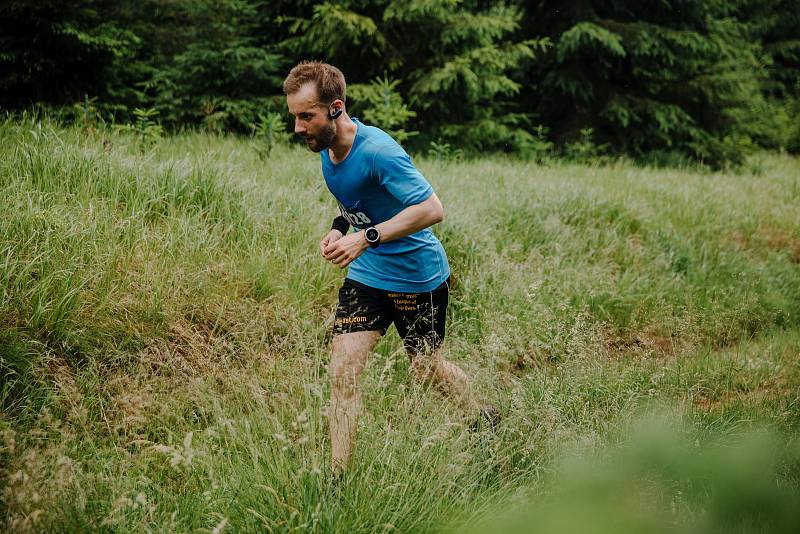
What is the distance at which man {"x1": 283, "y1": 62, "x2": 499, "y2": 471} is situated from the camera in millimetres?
2990

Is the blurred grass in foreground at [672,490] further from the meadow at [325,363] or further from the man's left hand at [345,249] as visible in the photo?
the man's left hand at [345,249]

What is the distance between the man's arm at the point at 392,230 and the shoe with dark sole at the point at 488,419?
3.63 feet

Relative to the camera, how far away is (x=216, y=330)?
414 cm

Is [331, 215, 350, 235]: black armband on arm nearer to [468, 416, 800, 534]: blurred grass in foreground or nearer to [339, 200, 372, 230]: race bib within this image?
[339, 200, 372, 230]: race bib

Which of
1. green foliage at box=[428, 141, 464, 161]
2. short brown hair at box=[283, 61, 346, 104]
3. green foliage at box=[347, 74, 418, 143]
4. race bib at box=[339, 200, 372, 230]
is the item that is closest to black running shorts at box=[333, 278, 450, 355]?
race bib at box=[339, 200, 372, 230]

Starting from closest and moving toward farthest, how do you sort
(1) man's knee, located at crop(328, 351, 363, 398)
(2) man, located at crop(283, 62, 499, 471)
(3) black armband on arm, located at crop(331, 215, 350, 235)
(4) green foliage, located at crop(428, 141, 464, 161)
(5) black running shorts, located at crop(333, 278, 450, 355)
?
(1) man's knee, located at crop(328, 351, 363, 398)
(2) man, located at crop(283, 62, 499, 471)
(5) black running shorts, located at crop(333, 278, 450, 355)
(3) black armband on arm, located at crop(331, 215, 350, 235)
(4) green foliage, located at crop(428, 141, 464, 161)

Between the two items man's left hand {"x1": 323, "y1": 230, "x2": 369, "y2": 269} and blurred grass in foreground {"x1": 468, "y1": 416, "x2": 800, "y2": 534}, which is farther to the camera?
man's left hand {"x1": 323, "y1": 230, "x2": 369, "y2": 269}

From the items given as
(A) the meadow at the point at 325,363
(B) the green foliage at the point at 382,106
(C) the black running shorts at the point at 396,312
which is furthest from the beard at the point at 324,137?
(B) the green foliage at the point at 382,106

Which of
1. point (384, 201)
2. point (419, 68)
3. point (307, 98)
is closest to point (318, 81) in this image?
point (307, 98)

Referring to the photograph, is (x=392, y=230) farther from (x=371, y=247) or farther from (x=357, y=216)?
(x=357, y=216)

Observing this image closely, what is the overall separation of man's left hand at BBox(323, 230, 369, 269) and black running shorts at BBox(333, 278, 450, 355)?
43 centimetres

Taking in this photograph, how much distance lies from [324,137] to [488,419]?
1.81 metres

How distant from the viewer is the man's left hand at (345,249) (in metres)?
2.92

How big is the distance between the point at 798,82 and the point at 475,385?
2575 cm
